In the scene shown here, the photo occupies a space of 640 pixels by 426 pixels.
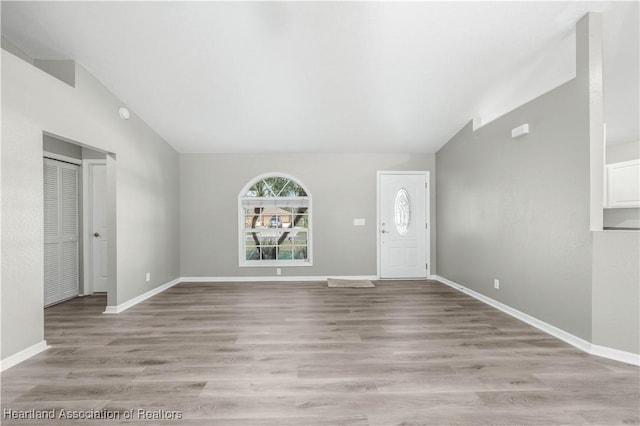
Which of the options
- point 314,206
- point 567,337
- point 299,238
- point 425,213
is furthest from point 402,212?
point 567,337

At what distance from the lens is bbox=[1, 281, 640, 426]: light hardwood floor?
184cm

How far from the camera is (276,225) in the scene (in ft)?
19.5

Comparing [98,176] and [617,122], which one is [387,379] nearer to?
[617,122]

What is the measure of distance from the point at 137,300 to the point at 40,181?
222 cm

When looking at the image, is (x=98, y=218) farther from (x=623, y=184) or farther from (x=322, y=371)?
(x=623, y=184)

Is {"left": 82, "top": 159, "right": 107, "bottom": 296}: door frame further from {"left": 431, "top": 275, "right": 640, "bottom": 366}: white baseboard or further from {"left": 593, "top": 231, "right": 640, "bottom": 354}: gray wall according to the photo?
{"left": 593, "top": 231, "right": 640, "bottom": 354}: gray wall

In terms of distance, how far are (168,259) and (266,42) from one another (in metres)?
4.08

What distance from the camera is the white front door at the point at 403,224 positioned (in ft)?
19.4

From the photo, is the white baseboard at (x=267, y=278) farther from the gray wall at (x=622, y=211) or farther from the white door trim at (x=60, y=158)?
the gray wall at (x=622, y=211)

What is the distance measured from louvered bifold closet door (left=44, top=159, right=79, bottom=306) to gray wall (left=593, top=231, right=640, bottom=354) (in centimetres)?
643

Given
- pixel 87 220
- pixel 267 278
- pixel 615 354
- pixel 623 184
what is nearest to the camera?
pixel 615 354

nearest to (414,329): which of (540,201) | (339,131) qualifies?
(540,201)

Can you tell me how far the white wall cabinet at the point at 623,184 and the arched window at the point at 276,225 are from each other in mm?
4827

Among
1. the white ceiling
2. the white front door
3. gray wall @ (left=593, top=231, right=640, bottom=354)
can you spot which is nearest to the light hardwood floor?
gray wall @ (left=593, top=231, right=640, bottom=354)
